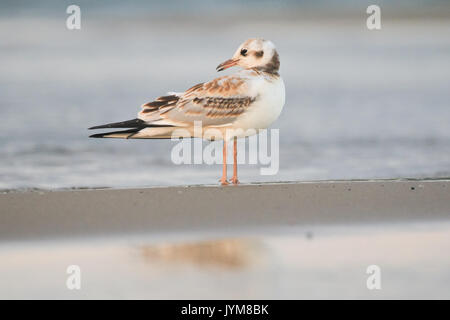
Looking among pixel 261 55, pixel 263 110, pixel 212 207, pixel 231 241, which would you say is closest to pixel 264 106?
pixel 263 110

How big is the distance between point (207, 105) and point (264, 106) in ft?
1.73

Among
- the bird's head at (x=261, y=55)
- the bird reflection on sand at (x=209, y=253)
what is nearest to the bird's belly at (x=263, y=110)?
the bird's head at (x=261, y=55)

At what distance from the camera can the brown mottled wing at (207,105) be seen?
725 cm

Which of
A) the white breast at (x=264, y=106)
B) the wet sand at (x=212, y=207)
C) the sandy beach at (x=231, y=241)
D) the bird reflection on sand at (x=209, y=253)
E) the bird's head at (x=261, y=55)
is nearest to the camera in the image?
the sandy beach at (x=231, y=241)

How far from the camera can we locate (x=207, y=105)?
7.43 m

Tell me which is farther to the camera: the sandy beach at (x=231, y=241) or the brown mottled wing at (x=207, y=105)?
the brown mottled wing at (x=207, y=105)

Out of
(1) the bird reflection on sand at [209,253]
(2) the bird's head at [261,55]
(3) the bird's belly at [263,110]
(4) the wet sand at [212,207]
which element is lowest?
(1) the bird reflection on sand at [209,253]

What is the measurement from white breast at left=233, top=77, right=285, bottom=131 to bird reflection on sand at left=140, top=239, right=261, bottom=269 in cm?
179

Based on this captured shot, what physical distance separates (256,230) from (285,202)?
545 mm

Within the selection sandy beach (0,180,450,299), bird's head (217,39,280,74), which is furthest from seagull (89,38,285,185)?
sandy beach (0,180,450,299)

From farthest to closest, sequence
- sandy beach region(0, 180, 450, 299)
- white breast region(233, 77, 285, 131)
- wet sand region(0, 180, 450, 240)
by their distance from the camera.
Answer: white breast region(233, 77, 285, 131), wet sand region(0, 180, 450, 240), sandy beach region(0, 180, 450, 299)

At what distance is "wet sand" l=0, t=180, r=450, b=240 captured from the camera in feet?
19.5

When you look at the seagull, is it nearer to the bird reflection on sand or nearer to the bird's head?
the bird's head

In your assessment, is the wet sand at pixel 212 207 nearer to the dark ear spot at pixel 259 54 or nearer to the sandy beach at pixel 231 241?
the sandy beach at pixel 231 241
